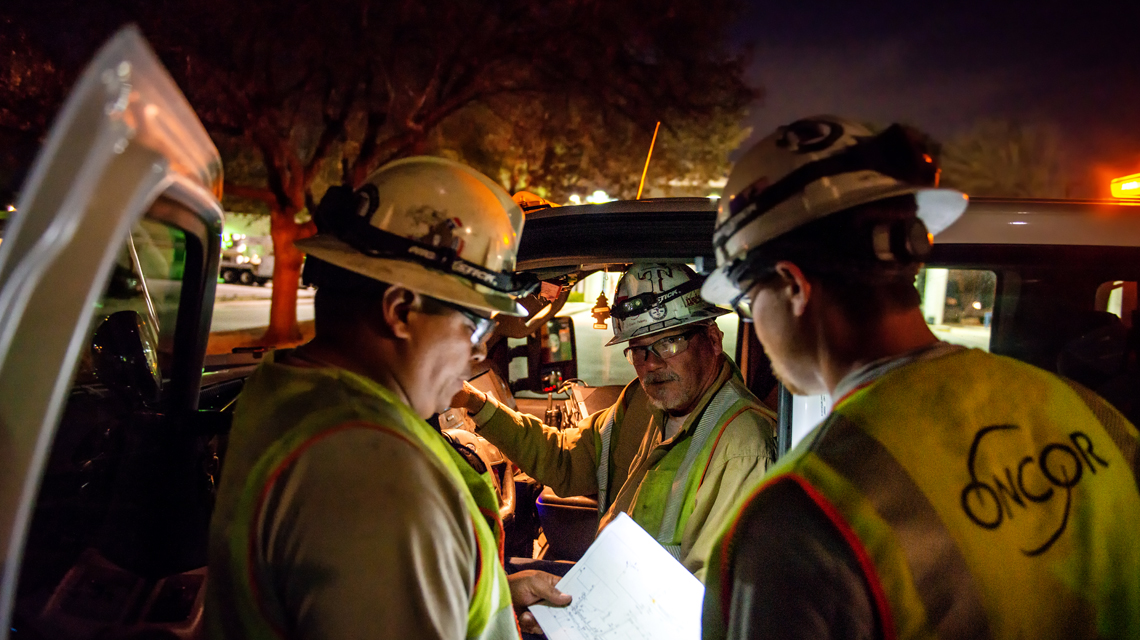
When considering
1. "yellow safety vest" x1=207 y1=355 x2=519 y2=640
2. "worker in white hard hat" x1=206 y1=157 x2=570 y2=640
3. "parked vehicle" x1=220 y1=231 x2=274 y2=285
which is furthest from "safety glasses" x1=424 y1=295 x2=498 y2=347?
"parked vehicle" x1=220 y1=231 x2=274 y2=285

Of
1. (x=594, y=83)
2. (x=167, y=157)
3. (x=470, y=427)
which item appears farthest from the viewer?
(x=594, y=83)

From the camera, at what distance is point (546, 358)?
18.6 ft

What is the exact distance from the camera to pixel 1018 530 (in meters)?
1.15

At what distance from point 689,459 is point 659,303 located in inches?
28.5

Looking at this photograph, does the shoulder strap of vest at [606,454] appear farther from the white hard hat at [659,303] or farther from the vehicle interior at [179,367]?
the vehicle interior at [179,367]

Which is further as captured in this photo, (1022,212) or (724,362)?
(724,362)

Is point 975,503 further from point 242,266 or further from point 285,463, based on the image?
point 242,266

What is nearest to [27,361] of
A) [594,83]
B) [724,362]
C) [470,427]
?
[724,362]

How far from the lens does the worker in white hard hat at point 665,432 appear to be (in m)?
2.56

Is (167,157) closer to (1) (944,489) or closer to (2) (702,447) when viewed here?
(1) (944,489)

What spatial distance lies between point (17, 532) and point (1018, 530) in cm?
156

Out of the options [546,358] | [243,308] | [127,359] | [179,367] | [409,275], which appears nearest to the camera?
[409,275]

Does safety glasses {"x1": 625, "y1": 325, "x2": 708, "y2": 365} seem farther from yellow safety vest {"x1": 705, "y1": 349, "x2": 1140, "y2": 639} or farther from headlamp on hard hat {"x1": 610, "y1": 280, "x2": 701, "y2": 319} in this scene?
yellow safety vest {"x1": 705, "y1": 349, "x2": 1140, "y2": 639}

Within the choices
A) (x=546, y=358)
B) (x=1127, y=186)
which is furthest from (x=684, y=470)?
(x=546, y=358)
